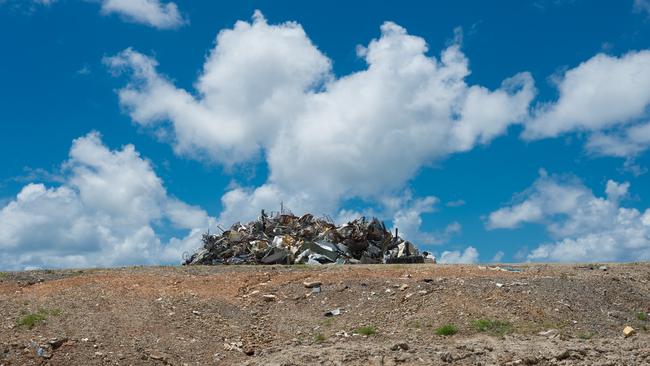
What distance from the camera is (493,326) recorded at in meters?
15.7

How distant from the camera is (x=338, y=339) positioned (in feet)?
51.2

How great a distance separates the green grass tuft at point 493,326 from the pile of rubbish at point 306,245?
10.4 meters

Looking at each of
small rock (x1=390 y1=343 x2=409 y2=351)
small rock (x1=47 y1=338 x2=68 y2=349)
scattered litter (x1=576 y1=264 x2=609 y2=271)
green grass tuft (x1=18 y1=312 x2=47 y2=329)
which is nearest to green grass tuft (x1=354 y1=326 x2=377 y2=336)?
small rock (x1=390 y1=343 x2=409 y2=351)

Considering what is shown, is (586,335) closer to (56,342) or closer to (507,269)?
(507,269)

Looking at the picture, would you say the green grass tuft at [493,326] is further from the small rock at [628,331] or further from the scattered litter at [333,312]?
the scattered litter at [333,312]

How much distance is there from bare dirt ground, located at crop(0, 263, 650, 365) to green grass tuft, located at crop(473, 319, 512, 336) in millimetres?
Answer: 30

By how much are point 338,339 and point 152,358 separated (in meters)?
3.89

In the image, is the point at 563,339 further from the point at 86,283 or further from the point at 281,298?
the point at 86,283

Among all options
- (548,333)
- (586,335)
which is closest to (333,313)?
(548,333)

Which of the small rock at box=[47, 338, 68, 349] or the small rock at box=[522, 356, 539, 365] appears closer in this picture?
the small rock at box=[522, 356, 539, 365]

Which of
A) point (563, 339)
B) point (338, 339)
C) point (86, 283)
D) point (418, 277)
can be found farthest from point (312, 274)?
point (563, 339)

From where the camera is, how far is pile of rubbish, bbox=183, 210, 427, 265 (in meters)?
26.5

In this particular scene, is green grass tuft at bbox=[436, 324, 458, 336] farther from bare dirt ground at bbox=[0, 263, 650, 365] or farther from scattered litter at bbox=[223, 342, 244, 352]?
scattered litter at bbox=[223, 342, 244, 352]

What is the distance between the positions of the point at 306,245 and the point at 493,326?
469 inches
